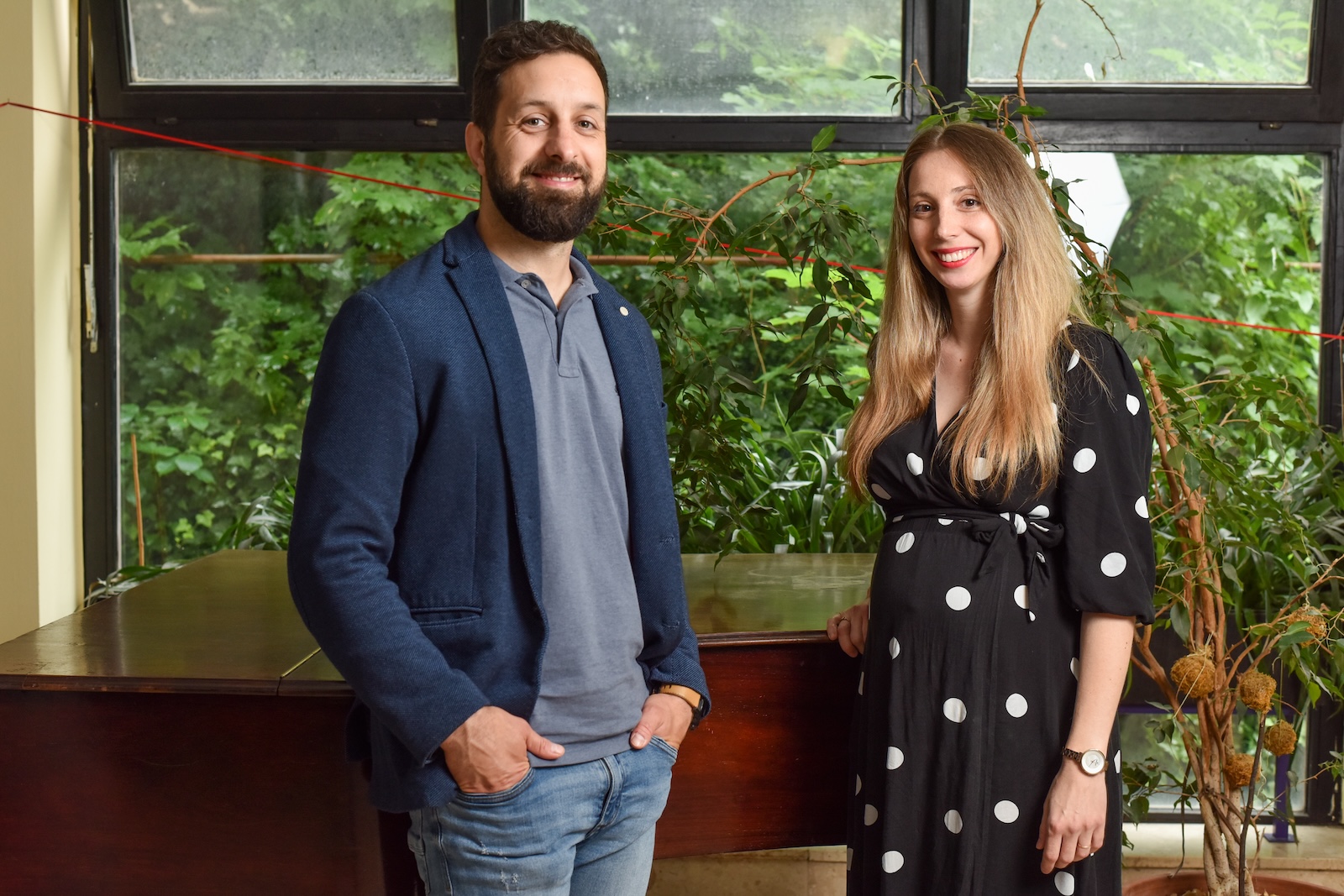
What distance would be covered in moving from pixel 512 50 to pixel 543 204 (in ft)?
0.62

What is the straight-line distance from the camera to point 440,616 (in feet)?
4.19

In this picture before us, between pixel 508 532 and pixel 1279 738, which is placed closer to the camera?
pixel 508 532

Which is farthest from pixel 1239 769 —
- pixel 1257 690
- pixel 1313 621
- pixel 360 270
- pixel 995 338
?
pixel 360 270

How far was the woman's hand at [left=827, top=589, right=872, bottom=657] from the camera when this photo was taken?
1718 millimetres

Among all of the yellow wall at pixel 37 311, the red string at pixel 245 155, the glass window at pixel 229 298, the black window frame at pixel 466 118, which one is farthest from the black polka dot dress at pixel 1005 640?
the yellow wall at pixel 37 311

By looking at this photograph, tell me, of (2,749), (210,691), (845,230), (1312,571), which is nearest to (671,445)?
(845,230)

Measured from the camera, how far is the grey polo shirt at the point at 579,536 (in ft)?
4.37

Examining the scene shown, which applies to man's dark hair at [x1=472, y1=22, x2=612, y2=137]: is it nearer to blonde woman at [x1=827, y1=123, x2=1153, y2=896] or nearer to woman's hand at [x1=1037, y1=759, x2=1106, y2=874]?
blonde woman at [x1=827, y1=123, x2=1153, y2=896]

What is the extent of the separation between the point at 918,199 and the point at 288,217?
2522 mm

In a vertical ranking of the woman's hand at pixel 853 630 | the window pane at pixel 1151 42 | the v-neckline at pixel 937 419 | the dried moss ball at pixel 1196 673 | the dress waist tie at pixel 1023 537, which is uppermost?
the window pane at pixel 1151 42

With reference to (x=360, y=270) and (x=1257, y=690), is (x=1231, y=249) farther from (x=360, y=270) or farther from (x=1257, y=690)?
(x=360, y=270)

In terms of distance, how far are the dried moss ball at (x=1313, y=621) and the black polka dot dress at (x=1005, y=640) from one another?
0.63 m

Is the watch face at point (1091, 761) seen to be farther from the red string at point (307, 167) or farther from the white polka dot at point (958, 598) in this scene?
the red string at point (307, 167)

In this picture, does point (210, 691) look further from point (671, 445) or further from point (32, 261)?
point (32, 261)
